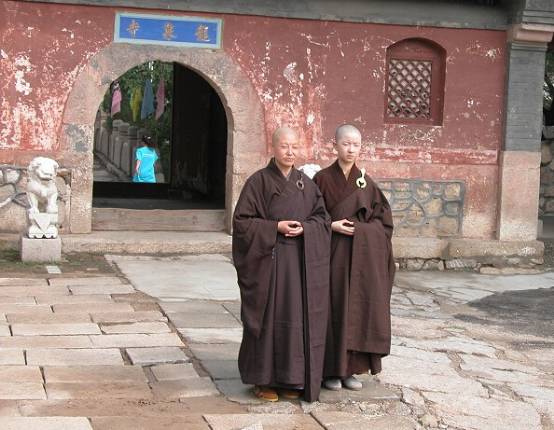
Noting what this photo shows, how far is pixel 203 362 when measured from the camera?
6645mm

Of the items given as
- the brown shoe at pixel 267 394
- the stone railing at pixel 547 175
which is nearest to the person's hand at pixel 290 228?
the brown shoe at pixel 267 394

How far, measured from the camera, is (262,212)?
5.87 metres

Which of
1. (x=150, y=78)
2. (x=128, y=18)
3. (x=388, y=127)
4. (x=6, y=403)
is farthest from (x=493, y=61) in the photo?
(x=150, y=78)

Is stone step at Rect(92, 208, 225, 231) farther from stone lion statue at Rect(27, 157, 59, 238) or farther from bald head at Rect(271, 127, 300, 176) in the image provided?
bald head at Rect(271, 127, 300, 176)

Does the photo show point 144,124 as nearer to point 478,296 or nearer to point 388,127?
point 388,127

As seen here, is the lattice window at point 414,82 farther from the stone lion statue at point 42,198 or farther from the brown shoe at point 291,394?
the brown shoe at point 291,394

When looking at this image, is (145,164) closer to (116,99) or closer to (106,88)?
(106,88)

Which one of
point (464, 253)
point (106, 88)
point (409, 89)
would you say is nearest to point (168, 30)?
point (106, 88)

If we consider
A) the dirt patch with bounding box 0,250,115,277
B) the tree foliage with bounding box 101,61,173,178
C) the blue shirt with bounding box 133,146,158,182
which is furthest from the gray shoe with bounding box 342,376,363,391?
the tree foliage with bounding box 101,61,173,178

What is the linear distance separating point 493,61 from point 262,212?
6798mm

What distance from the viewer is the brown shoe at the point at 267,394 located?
5.89 m

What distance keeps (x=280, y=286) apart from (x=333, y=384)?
76cm

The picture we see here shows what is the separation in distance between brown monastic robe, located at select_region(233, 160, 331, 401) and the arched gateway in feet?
17.6

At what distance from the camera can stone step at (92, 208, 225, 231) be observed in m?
11.4
